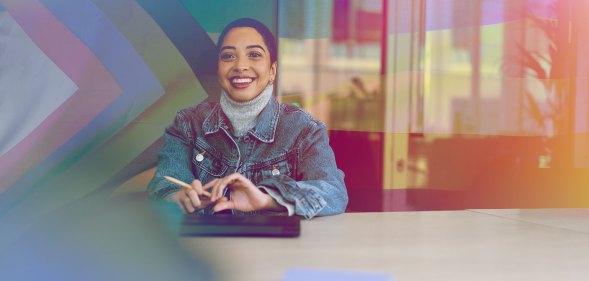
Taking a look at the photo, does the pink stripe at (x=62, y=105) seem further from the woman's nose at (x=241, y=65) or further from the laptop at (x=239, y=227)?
the laptop at (x=239, y=227)

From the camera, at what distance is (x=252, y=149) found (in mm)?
1604

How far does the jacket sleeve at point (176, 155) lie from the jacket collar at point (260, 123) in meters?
0.06

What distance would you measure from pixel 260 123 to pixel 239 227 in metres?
0.82

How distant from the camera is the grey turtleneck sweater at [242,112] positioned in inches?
64.0

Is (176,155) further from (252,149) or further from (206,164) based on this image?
(252,149)

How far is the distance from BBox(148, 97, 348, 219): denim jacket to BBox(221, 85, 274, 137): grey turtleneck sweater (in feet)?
0.05

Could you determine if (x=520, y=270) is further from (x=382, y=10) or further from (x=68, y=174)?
(x=382, y=10)

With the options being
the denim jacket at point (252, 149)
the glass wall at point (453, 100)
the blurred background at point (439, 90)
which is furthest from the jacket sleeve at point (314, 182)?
the glass wall at point (453, 100)

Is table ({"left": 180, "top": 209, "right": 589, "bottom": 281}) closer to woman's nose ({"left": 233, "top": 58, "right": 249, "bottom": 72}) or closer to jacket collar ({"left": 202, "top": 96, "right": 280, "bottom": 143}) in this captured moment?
jacket collar ({"left": 202, "top": 96, "right": 280, "bottom": 143})

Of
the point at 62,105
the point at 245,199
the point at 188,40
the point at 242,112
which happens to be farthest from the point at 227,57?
the point at 245,199

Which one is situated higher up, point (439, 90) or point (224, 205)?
point (439, 90)

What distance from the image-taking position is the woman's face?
171cm

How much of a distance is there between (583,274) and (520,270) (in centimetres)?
7

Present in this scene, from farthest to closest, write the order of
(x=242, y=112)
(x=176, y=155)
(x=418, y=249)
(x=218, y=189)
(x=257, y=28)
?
(x=257, y=28) → (x=242, y=112) → (x=176, y=155) → (x=218, y=189) → (x=418, y=249)
